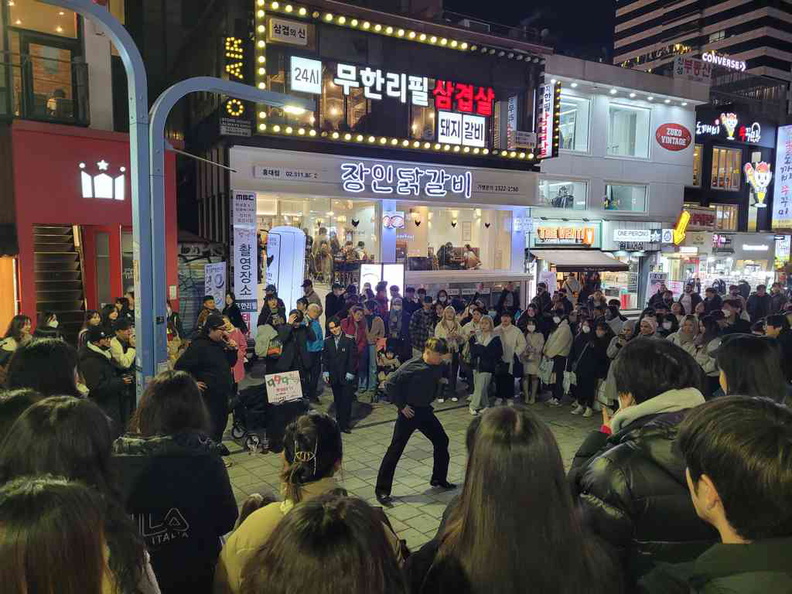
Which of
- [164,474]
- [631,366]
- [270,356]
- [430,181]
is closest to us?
[164,474]

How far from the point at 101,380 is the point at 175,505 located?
442 cm

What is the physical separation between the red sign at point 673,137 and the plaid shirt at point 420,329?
17.8 m

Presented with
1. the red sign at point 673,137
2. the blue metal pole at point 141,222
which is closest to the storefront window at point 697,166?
the red sign at point 673,137

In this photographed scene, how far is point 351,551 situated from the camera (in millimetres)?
1591

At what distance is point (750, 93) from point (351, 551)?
124ft

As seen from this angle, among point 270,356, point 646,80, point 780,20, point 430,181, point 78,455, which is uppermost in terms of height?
point 780,20

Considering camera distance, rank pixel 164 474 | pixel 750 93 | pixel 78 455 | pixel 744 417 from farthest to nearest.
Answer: pixel 750 93, pixel 164 474, pixel 78 455, pixel 744 417

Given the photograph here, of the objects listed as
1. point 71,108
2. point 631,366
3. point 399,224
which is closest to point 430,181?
point 399,224

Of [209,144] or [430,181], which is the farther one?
[430,181]

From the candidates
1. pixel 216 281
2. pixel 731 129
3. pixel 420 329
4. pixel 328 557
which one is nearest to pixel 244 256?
pixel 216 281

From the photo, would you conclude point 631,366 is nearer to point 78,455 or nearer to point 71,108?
point 78,455

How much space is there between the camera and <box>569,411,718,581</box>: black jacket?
2.48 meters

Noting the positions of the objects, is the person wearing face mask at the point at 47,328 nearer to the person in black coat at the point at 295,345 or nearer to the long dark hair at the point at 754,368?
the person in black coat at the point at 295,345

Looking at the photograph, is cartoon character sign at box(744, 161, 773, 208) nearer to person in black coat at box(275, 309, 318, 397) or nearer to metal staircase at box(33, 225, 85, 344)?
person in black coat at box(275, 309, 318, 397)
